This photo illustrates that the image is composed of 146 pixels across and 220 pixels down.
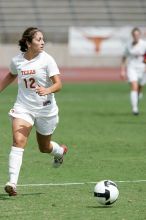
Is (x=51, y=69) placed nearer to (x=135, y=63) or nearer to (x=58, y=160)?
(x=58, y=160)

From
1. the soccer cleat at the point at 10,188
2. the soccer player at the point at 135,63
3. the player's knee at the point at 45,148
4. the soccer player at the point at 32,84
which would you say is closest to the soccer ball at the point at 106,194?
the soccer cleat at the point at 10,188

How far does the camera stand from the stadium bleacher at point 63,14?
42844 mm

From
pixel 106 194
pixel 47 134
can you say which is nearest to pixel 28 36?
pixel 47 134

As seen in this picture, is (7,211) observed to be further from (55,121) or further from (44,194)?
(55,121)

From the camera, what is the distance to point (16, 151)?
1027cm

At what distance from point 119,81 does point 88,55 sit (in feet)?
19.7

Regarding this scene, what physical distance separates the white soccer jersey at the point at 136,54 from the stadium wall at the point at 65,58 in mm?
17414

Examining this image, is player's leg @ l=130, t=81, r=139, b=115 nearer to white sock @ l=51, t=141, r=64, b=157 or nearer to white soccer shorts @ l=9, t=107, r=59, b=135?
white sock @ l=51, t=141, r=64, b=157

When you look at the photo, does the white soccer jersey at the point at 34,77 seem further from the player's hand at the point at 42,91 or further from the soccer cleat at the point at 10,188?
the soccer cleat at the point at 10,188

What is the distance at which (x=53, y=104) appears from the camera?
35.7ft

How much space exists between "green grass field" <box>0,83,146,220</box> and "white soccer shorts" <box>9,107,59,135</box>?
2.56ft

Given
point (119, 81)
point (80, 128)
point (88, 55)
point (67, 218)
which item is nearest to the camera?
point (67, 218)

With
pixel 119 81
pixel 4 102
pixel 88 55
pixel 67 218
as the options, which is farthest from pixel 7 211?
pixel 88 55

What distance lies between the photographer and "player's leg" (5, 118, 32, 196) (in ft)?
32.7
